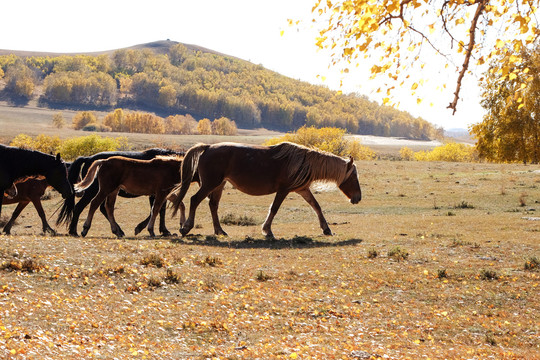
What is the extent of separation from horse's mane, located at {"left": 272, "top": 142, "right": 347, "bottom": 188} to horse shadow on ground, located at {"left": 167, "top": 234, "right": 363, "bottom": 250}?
186 cm

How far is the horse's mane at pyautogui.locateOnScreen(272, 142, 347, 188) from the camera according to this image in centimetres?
1535

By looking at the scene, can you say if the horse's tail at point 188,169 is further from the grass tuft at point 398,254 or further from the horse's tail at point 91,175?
the grass tuft at point 398,254

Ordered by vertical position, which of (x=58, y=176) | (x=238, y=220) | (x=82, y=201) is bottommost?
(x=238, y=220)

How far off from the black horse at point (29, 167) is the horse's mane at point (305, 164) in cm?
626

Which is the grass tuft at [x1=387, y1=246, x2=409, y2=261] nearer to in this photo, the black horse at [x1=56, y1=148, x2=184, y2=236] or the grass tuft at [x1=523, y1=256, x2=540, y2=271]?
the grass tuft at [x1=523, y1=256, x2=540, y2=271]

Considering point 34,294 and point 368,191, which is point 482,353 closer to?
point 34,294

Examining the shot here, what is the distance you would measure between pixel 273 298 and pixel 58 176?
9142 mm

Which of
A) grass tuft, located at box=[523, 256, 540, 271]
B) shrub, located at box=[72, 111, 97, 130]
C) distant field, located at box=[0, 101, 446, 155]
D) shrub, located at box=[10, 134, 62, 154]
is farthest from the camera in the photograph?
shrub, located at box=[72, 111, 97, 130]

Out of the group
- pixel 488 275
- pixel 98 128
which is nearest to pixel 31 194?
pixel 488 275

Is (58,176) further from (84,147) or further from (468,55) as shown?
(84,147)

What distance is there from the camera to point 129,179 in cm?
1535

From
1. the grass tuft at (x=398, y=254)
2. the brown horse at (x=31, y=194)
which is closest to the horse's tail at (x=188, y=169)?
the brown horse at (x=31, y=194)

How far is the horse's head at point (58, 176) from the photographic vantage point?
15.1m

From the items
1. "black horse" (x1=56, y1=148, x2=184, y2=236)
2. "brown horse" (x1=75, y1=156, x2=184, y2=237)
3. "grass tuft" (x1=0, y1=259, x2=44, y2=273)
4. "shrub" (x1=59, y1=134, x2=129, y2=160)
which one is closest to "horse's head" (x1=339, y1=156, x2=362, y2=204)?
"brown horse" (x1=75, y1=156, x2=184, y2=237)
